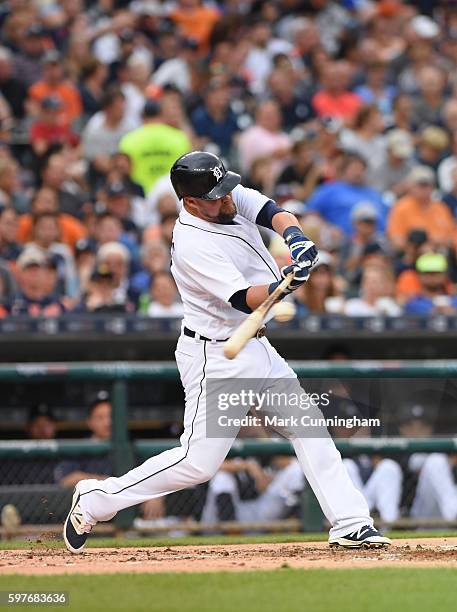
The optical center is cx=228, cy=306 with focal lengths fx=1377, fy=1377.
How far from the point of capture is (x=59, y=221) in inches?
404

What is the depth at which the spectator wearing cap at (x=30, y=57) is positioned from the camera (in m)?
12.7

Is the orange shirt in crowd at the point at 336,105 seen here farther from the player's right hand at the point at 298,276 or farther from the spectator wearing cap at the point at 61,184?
the player's right hand at the point at 298,276

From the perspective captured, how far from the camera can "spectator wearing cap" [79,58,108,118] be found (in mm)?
12805

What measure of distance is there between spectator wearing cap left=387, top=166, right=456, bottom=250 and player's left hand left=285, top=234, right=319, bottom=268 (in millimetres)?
5571

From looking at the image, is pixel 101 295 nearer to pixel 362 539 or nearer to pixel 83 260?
pixel 83 260

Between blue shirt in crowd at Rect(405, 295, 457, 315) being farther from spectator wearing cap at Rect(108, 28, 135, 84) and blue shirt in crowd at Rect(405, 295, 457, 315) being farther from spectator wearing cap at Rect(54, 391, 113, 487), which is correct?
spectator wearing cap at Rect(108, 28, 135, 84)

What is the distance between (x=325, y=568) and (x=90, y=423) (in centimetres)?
319

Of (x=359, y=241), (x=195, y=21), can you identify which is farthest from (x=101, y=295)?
(x=195, y=21)

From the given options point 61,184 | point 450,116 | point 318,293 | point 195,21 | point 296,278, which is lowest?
point 318,293

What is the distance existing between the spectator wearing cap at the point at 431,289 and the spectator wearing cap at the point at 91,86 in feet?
14.0

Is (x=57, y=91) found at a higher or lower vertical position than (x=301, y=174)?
higher


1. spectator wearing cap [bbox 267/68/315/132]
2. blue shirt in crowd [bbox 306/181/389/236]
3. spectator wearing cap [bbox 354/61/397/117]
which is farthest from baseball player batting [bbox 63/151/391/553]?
spectator wearing cap [bbox 354/61/397/117]

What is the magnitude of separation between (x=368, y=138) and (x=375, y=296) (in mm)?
3327

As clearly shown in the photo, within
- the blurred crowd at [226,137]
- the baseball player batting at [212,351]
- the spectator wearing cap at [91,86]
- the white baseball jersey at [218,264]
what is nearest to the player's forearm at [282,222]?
the baseball player batting at [212,351]
